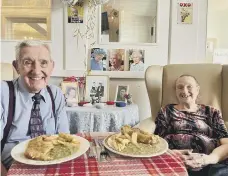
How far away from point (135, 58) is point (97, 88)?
52 cm

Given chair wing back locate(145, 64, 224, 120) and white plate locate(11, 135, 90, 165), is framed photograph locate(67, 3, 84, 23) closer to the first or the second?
chair wing back locate(145, 64, 224, 120)

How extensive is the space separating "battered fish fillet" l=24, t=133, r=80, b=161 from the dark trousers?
29.5 inches

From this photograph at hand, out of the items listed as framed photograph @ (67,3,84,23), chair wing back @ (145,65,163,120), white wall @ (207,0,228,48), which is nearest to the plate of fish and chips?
chair wing back @ (145,65,163,120)

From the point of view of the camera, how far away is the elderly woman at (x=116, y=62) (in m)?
2.52

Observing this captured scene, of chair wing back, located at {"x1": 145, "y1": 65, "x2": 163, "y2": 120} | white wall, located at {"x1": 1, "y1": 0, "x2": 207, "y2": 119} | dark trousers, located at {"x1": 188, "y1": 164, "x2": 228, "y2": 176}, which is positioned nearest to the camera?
dark trousers, located at {"x1": 188, "y1": 164, "x2": 228, "y2": 176}

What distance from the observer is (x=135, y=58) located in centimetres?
252

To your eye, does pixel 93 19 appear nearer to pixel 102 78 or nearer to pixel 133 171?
pixel 102 78

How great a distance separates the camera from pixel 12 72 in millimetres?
2029

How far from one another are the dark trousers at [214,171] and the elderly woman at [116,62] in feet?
4.51

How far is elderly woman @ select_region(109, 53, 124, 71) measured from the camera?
252 centimetres

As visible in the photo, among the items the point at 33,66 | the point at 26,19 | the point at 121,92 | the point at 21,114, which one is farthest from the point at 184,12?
the point at 21,114

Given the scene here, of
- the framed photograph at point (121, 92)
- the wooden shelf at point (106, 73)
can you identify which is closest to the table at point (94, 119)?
the framed photograph at point (121, 92)

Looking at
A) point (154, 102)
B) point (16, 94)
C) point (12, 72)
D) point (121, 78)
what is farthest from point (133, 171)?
point (121, 78)

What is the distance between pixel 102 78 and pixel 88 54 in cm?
35
